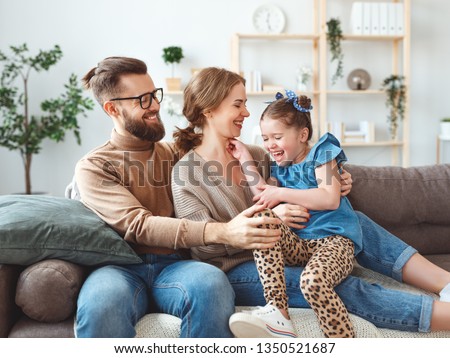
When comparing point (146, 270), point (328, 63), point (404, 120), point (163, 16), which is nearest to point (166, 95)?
point (163, 16)

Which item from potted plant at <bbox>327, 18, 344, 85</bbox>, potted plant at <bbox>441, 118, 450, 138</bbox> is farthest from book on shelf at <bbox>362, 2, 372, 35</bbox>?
potted plant at <bbox>441, 118, 450, 138</bbox>

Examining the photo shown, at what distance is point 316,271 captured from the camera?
5.02ft

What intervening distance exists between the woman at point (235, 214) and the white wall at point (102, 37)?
311 centimetres

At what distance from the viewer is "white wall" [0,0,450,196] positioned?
191 inches

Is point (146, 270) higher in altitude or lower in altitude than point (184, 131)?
lower

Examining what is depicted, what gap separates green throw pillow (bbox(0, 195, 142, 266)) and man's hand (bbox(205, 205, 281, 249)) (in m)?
0.29

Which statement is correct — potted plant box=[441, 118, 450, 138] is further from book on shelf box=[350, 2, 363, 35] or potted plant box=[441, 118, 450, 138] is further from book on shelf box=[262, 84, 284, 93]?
book on shelf box=[262, 84, 284, 93]

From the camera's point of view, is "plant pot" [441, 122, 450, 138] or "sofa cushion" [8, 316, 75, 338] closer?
"sofa cushion" [8, 316, 75, 338]

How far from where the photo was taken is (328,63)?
206 inches

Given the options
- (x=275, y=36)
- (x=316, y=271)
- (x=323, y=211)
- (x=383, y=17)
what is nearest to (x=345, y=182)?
(x=323, y=211)

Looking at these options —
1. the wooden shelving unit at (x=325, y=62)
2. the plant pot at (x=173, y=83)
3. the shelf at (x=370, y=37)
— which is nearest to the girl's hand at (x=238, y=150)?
the wooden shelving unit at (x=325, y=62)

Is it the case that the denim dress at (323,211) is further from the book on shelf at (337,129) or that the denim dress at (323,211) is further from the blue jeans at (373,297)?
the book on shelf at (337,129)

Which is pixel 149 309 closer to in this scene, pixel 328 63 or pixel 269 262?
pixel 269 262

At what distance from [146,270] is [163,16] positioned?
3741 millimetres
